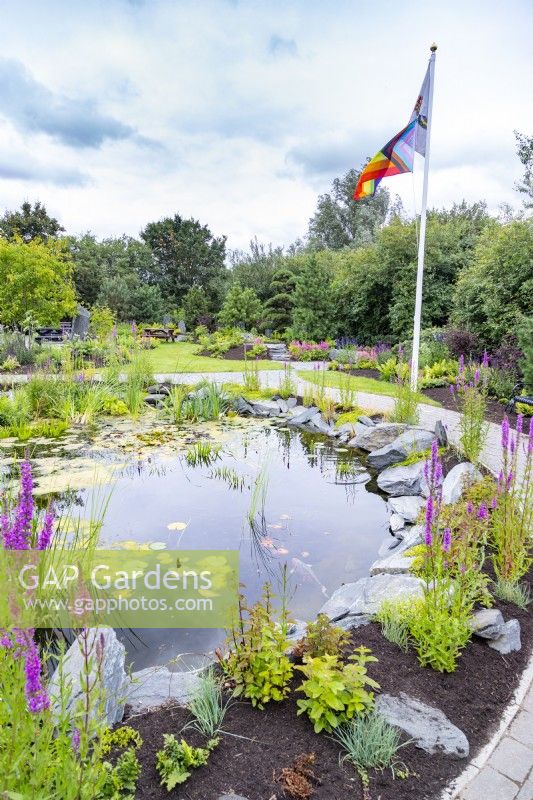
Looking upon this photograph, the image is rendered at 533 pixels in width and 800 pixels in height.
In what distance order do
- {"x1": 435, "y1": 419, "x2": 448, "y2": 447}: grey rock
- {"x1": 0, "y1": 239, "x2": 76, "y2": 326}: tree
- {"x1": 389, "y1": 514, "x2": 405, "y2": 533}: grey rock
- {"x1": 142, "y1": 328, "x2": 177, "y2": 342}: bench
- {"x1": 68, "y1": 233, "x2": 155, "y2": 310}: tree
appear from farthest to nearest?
{"x1": 68, "y1": 233, "x2": 155, "y2": 310}: tree, {"x1": 142, "y1": 328, "x2": 177, "y2": 342}: bench, {"x1": 0, "y1": 239, "x2": 76, "y2": 326}: tree, {"x1": 435, "y1": 419, "x2": 448, "y2": 447}: grey rock, {"x1": 389, "y1": 514, "x2": 405, "y2": 533}: grey rock

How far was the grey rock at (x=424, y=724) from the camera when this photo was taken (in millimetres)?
1833

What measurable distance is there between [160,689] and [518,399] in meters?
6.24

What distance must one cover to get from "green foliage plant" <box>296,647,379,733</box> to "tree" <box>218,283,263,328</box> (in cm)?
1734

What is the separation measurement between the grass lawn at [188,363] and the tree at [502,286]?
4.52m

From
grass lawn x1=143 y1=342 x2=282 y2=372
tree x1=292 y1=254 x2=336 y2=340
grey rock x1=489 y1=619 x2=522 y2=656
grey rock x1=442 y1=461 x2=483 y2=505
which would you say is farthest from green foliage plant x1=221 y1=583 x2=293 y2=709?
tree x1=292 y1=254 x2=336 y2=340

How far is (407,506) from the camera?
4.52 m

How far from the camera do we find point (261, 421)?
25.1 feet

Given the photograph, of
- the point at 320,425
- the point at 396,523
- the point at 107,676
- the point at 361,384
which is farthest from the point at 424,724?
the point at 361,384

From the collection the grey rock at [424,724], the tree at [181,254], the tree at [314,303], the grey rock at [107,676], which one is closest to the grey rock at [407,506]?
the grey rock at [424,724]

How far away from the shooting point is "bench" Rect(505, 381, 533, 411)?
21.9 feet

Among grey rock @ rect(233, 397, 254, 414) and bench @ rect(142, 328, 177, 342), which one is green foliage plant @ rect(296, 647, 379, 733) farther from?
bench @ rect(142, 328, 177, 342)

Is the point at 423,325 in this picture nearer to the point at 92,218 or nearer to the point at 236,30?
the point at 236,30

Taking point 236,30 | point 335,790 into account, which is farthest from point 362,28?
point 335,790

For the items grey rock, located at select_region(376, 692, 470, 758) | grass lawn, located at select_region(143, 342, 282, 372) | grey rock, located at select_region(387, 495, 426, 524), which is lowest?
grey rock, located at select_region(387, 495, 426, 524)
